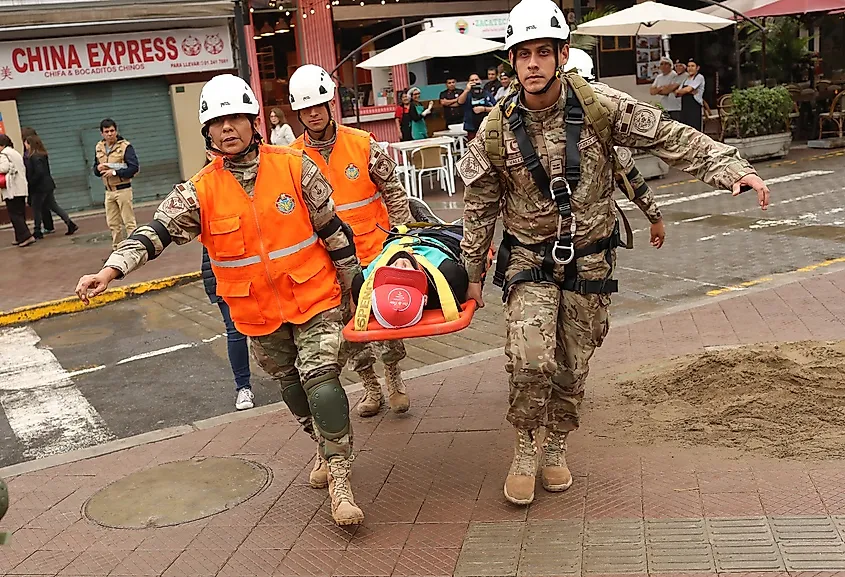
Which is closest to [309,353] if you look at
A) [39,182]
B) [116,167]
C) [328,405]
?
[328,405]

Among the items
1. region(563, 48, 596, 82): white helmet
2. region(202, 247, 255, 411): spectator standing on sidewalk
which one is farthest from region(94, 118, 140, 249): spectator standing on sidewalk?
region(563, 48, 596, 82): white helmet

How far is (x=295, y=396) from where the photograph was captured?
491 centimetres

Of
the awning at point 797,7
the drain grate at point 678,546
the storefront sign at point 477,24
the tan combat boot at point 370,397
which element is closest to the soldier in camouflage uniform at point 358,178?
the tan combat boot at point 370,397

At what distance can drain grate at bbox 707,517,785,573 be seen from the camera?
12.4 ft

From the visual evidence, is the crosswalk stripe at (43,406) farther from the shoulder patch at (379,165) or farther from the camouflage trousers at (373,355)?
the shoulder patch at (379,165)

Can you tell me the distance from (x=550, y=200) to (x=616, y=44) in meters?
22.7

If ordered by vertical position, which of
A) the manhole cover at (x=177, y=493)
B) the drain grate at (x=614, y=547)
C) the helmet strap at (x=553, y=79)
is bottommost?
the manhole cover at (x=177, y=493)

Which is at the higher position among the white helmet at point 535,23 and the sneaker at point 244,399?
the white helmet at point 535,23

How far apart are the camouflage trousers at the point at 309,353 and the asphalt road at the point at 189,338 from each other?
87.1 inches

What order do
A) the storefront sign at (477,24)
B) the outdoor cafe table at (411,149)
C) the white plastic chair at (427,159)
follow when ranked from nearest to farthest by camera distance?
the outdoor cafe table at (411,149) → the white plastic chair at (427,159) → the storefront sign at (477,24)

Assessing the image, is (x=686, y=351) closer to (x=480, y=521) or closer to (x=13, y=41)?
(x=480, y=521)

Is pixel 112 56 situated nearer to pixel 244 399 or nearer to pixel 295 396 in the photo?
pixel 244 399

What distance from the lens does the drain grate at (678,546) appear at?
383 centimetres

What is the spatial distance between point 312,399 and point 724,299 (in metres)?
4.81
